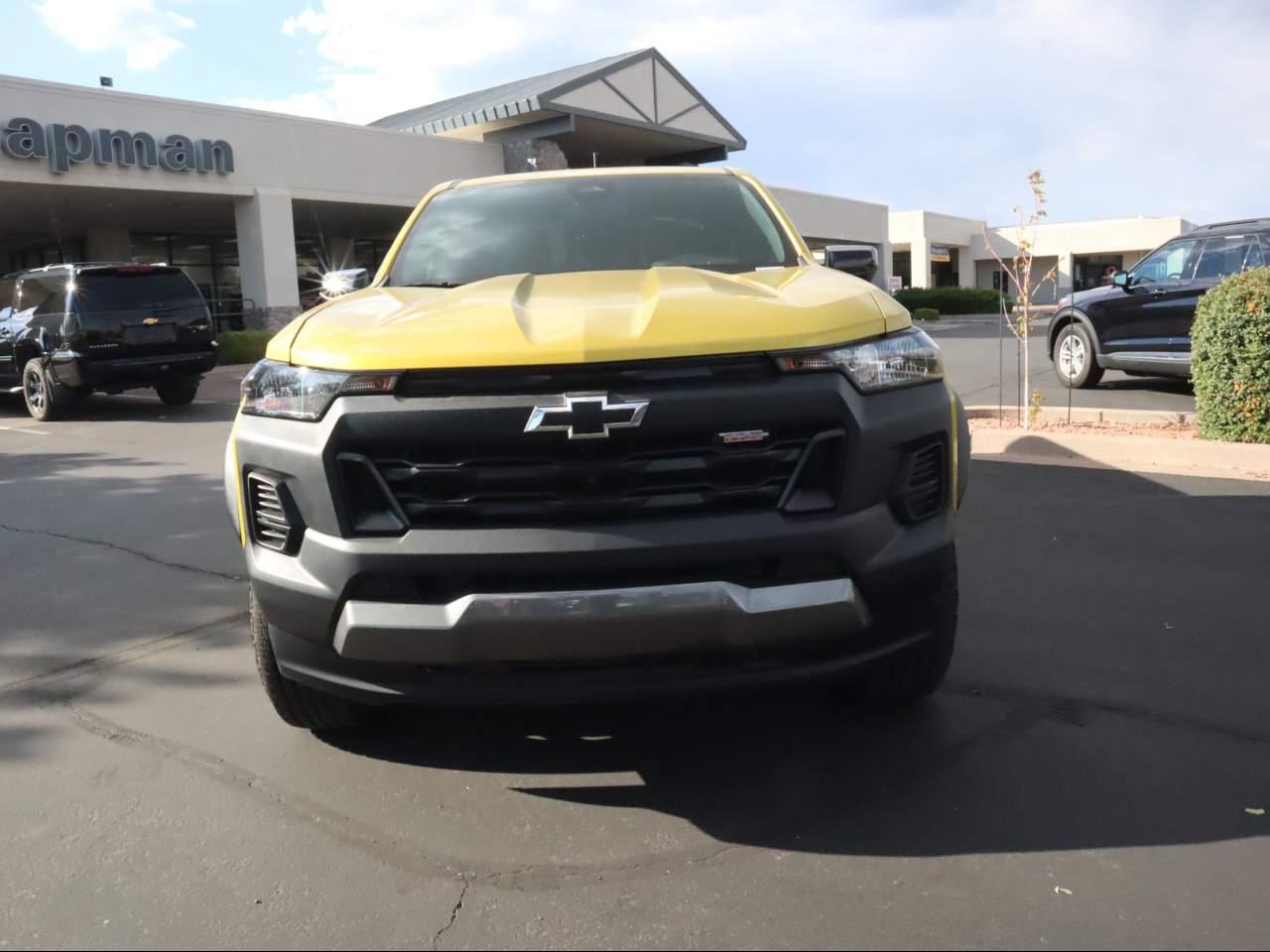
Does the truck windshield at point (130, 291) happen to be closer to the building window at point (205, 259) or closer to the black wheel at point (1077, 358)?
the black wheel at point (1077, 358)

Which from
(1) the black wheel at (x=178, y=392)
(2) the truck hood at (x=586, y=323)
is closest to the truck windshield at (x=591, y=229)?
(2) the truck hood at (x=586, y=323)

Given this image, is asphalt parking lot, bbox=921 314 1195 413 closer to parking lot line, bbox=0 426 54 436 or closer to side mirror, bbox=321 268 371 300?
side mirror, bbox=321 268 371 300

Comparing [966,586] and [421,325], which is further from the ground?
[421,325]

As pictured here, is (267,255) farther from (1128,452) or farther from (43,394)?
(1128,452)

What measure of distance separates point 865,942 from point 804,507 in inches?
38.1

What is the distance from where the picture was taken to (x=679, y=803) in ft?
9.54

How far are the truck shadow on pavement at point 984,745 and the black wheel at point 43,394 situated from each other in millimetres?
11299

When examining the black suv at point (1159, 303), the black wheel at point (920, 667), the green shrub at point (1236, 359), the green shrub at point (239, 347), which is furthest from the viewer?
the green shrub at point (239, 347)

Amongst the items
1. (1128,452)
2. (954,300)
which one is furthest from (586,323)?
(954,300)

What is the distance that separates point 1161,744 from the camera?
317 cm

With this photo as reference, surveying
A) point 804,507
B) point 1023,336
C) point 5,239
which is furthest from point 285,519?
point 5,239

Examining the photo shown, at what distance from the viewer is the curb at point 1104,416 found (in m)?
8.84

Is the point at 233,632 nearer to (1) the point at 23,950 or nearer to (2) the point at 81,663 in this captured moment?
(2) the point at 81,663

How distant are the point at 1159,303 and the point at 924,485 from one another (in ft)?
31.0
